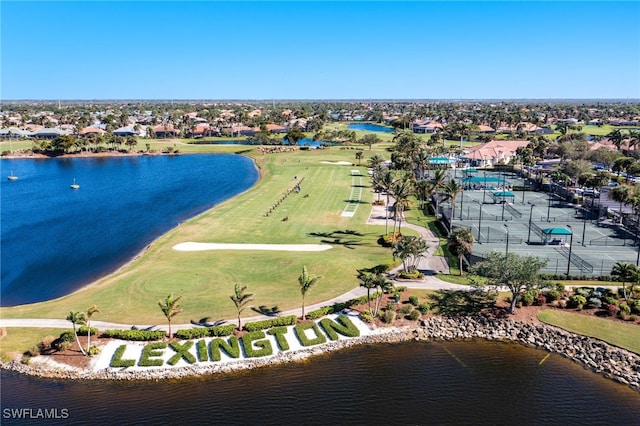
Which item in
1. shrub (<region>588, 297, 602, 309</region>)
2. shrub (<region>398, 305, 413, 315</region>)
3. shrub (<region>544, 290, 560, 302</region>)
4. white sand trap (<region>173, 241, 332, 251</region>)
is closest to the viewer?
shrub (<region>398, 305, 413, 315</region>)

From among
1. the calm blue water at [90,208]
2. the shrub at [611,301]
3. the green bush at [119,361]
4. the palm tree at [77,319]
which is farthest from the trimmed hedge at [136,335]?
the shrub at [611,301]

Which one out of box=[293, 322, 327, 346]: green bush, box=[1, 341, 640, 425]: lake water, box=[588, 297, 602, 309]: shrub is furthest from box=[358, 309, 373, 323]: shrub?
box=[588, 297, 602, 309]: shrub

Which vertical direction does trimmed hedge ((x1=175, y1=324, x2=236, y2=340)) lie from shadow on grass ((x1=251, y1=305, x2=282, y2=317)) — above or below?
below

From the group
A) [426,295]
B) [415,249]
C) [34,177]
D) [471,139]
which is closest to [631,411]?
[426,295]

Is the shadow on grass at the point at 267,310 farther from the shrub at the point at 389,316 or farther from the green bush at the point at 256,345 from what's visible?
the shrub at the point at 389,316

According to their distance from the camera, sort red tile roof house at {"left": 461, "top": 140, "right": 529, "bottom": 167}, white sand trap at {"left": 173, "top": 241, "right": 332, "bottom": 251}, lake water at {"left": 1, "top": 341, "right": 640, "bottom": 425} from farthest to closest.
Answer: red tile roof house at {"left": 461, "top": 140, "right": 529, "bottom": 167} → white sand trap at {"left": 173, "top": 241, "right": 332, "bottom": 251} → lake water at {"left": 1, "top": 341, "right": 640, "bottom": 425}

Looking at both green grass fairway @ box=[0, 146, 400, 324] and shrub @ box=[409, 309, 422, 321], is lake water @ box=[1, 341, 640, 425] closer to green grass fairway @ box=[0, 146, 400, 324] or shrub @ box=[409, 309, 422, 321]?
shrub @ box=[409, 309, 422, 321]
